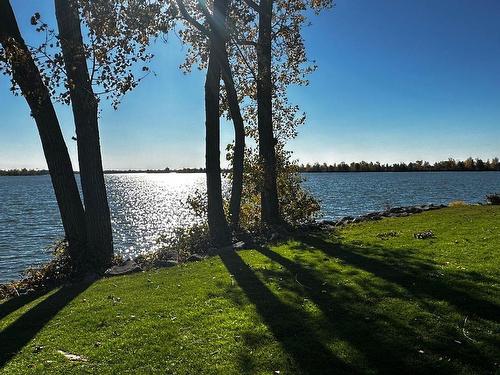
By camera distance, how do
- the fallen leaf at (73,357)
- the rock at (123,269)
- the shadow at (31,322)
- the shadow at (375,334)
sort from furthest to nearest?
the rock at (123,269)
the shadow at (31,322)
the fallen leaf at (73,357)
the shadow at (375,334)

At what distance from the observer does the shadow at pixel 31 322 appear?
884 cm

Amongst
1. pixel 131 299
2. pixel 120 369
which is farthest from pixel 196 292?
pixel 120 369

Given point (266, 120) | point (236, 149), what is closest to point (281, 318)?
point (236, 149)

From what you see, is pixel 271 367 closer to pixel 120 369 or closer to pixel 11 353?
pixel 120 369

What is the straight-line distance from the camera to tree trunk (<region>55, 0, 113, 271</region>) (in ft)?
52.1

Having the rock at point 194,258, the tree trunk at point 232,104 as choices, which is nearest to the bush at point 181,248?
the rock at point 194,258

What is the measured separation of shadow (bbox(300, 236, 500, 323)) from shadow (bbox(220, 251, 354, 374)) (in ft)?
10.2

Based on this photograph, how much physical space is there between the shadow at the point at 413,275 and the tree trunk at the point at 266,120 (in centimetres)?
712

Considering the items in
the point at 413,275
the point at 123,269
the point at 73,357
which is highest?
the point at 413,275

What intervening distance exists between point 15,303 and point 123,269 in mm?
3784

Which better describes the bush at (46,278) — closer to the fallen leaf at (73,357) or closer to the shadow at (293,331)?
the shadow at (293,331)

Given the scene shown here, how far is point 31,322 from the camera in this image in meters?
10.4

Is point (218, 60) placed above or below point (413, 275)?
above

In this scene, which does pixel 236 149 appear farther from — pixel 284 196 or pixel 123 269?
pixel 123 269
